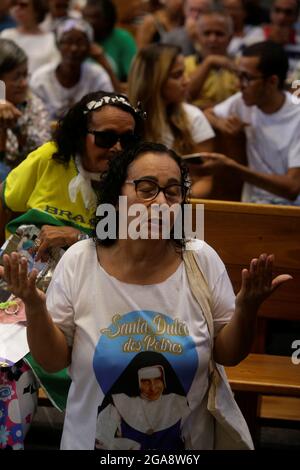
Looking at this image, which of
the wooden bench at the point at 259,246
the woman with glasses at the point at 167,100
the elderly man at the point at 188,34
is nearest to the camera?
the wooden bench at the point at 259,246

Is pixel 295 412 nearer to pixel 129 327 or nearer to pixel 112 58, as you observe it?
pixel 129 327

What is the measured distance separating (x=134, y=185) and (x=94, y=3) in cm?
462

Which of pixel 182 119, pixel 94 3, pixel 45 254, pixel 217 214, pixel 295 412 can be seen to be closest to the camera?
pixel 45 254

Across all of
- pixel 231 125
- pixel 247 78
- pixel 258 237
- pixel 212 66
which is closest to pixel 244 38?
pixel 212 66

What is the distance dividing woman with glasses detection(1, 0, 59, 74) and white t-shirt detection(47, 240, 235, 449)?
4508mm

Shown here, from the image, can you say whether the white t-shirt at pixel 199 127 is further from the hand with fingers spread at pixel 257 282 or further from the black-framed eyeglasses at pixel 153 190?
the hand with fingers spread at pixel 257 282

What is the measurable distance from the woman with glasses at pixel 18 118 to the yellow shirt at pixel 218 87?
163 cm

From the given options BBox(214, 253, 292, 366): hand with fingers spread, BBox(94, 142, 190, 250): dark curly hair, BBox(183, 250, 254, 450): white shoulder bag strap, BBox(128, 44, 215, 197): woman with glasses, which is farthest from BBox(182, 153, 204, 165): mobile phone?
BBox(214, 253, 292, 366): hand with fingers spread

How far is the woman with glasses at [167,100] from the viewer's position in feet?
15.2

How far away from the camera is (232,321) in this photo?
8.38 ft

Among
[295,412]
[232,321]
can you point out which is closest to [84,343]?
[232,321]

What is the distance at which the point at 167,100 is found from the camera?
4.70 metres

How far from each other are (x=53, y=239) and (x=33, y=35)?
4189 millimetres

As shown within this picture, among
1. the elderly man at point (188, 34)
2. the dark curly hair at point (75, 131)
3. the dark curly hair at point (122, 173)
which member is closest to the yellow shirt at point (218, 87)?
the elderly man at point (188, 34)
